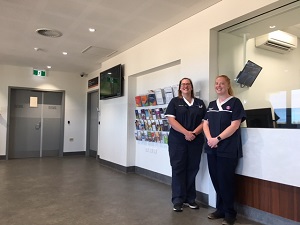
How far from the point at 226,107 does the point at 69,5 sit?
7.93 feet

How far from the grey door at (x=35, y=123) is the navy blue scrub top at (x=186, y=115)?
Answer: 18.3ft

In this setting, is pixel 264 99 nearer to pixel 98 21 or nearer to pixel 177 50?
pixel 177 50

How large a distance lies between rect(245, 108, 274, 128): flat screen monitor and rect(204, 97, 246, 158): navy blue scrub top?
260 mm

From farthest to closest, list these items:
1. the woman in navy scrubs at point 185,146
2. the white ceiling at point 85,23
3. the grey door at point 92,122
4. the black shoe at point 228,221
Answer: the grey door at point 92,122, the white ceiling at point 85,23, the woman in navy scrubs at point 185,146, the black shoe at point 228,221

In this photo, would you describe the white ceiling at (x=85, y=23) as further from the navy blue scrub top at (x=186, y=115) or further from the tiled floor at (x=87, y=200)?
the tiled floor at (x=87, y=200)

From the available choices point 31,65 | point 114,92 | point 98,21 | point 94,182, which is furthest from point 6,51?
point 94,182

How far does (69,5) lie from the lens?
342cm

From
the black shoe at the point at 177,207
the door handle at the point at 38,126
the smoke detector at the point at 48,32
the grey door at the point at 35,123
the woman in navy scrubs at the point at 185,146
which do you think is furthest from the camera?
the door handle at the point at 38,126

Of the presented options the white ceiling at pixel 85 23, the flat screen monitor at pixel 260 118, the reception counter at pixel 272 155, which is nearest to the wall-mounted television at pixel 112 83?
the white ceiling at pixel 85 23

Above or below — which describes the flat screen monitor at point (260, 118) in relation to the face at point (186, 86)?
below

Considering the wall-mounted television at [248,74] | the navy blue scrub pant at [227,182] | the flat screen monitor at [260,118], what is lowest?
the navy blue scrub pant at [227,182]

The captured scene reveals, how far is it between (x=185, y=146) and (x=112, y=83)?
310cm

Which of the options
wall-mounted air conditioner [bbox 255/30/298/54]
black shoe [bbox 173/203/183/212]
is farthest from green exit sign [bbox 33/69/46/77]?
wall-mounted air conditioner [bbox 255/30/298/54]

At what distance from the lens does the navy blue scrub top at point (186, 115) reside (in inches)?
125
